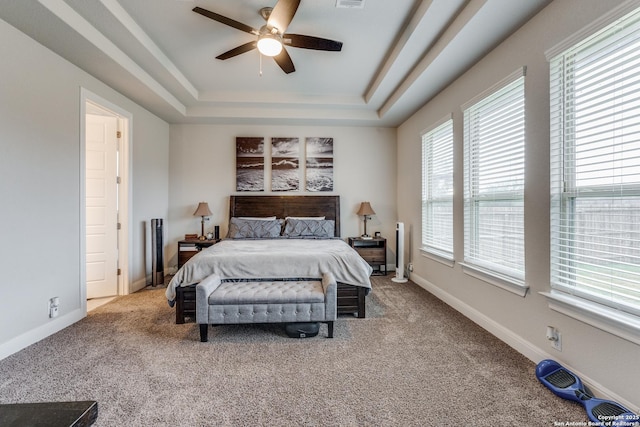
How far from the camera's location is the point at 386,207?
213 inches

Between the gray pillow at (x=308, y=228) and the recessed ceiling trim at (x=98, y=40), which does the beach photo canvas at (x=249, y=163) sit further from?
the recessed ceiling trim at (x=98, y=40)

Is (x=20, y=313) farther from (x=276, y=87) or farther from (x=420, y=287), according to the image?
(x=420, y=287)

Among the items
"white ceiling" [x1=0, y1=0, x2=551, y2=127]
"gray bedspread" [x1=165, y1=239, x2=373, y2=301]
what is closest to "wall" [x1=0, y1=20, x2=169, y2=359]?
"white ceiling" [x1=0, y1=0, x2=551, y2=127]

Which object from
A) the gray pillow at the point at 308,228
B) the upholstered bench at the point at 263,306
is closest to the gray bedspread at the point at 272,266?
the upholstered bench at the point at 263,306

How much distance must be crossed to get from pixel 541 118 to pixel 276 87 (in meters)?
3.40

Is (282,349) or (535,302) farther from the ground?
(535,302)

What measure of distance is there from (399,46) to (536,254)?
242cm

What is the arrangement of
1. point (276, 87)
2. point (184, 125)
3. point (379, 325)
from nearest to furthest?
point (379, 325)
point (276, 87)
point (184, 125)

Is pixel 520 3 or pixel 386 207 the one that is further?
pixel 386 207

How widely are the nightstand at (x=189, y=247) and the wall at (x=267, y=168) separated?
543 millimetres

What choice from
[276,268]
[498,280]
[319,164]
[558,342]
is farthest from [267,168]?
[558,342]

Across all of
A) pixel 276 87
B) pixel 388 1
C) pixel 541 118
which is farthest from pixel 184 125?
pixel 541 118

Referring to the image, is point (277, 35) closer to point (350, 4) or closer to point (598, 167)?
point (350, 4)

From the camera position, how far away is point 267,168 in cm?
521
